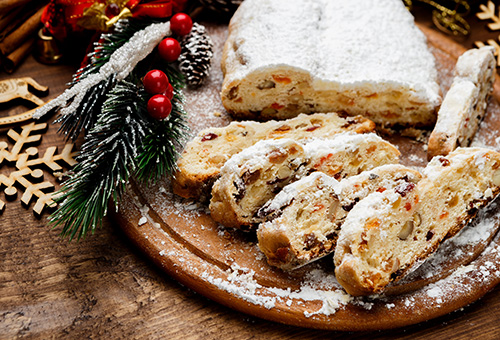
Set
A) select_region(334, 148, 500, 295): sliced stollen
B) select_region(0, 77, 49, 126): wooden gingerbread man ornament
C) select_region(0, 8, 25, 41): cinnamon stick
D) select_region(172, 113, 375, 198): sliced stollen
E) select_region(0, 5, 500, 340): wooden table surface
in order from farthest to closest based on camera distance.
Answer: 1. select_region(0, 8, 25, 41): cinnamon stick
2. select_region(0, 77, 49, 126): wooden gingerbread man ornament
3. select_region(172, 113, 375, 198): sliced stollen
4. select_region(0, 5, 500, 340): wooden table surface
5. select_region(334, 148, 500, 295): sliced stollen

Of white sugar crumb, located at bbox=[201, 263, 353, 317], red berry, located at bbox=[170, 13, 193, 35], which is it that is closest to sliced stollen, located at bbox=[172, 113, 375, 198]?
white sugar crumb, located at bbox=[201, 263, 353, 317]

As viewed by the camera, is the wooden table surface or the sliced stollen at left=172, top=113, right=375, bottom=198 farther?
the sliced stollen at left=172, top=113, right=375, bottom=198

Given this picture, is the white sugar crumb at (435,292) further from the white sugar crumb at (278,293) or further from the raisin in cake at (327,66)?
the raisin in cake at (327,66)

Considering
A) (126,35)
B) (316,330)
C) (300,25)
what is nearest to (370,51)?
(300,25)

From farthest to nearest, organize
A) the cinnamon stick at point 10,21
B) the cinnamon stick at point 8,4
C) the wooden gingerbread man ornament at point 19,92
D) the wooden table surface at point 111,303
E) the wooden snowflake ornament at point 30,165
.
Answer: the cinnamon stick at point 10,21, the cinnamon stick at point 8,4, the wooden gingerbread man ornament at point 19,92, the wooden snowflake ornament at point 30,165, the wooden table surface at point 111,303

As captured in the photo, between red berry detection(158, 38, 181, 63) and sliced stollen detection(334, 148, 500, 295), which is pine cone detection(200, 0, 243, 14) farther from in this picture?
sliced stollen detection(334, 148, 500, 295)

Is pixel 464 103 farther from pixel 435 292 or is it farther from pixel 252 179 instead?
pixel 252 179

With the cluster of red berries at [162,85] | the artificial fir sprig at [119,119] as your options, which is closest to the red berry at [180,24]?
the artificial fir sprig at [119,119]
